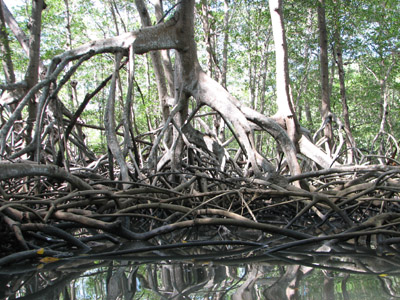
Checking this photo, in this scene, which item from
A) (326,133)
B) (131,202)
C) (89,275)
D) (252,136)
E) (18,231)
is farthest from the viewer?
(326,133)

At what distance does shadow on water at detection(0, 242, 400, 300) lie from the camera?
48.4 inches

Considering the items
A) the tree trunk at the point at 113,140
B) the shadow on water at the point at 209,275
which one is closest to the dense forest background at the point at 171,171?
the tree trunk at the point at 113,140

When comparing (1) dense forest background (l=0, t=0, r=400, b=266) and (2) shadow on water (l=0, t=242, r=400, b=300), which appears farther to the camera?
(1) dense forest background (l=0, t=0, r=400, b=266)

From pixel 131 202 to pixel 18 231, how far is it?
106 cm

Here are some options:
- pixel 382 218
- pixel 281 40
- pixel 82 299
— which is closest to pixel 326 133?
pixel 281 40

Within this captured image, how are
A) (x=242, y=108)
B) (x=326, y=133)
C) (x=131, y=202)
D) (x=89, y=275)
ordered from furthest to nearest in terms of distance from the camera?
(x=326, y=133)
(x=242, y=108)
(x=131, y=202)
(x=89, y=275)

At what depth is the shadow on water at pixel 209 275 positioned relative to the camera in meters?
1.23

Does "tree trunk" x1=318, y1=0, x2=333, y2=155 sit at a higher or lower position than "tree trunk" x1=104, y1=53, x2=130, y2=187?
higher

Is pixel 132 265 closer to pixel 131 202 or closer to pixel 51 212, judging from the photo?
pixel 51 212

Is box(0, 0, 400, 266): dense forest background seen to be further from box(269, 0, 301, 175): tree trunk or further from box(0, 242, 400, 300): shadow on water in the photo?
box(0, 242, 400, 300): shadow on water

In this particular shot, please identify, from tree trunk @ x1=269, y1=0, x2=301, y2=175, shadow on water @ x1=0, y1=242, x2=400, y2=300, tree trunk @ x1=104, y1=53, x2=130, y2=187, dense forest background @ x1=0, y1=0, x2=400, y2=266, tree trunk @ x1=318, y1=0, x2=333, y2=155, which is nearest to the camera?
shadow on water @ x1=0, y1=242, x2=400, y2=300

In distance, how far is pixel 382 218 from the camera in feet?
6.89

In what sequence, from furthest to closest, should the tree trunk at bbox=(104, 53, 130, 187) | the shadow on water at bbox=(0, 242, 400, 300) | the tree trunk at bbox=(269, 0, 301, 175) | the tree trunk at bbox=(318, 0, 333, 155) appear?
1. the tree trunk at bbox=(318, 0, 333, 155)
2. the tree trunk at bbox=(269, 0, 301, 175)
3. the tree trunk at bbox=(104, 53, 130, 187)
4. the shadow on water at bbox=(0, 242, 400, 300)

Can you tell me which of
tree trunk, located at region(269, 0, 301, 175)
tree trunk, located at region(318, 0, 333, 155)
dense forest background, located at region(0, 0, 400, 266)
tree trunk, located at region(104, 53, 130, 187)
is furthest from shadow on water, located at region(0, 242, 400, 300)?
tree trunk, located at region(318, 0, 333, 155)
